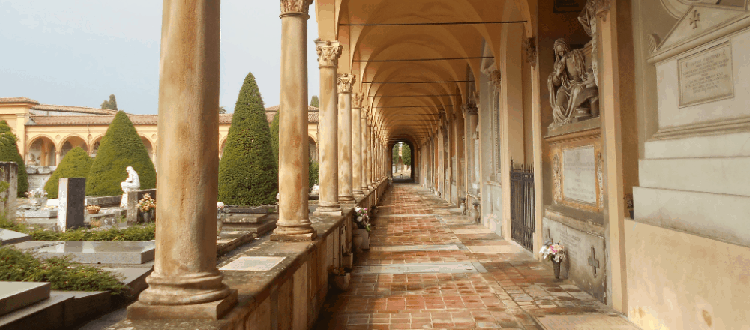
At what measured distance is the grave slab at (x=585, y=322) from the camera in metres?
4.70

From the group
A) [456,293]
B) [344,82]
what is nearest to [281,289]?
[456,293]

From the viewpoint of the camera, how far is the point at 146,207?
11.4 meters

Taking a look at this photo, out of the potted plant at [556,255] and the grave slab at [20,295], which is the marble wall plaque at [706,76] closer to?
the potted plant at [556,255]

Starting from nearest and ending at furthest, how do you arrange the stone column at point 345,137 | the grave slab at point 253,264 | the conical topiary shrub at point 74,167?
the grave slab at point 253,264 < the stone column at point 345,137 < the conical topiary shrub at point 74,167

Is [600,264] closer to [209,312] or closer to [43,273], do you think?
[209,312]

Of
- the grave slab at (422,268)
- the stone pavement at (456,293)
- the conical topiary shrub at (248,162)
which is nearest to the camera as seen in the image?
the stone pavement at (456,293)

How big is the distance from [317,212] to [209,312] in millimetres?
5924

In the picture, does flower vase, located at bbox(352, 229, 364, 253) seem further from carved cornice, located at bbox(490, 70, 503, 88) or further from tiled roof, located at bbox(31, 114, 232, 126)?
tiled roof, located at bbox(31, 114, 232, 126)

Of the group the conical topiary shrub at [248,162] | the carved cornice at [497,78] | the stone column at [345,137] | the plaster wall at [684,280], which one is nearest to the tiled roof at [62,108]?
the conical topiary shrub at [248,162]

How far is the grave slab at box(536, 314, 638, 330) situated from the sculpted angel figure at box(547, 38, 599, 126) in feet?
9.18

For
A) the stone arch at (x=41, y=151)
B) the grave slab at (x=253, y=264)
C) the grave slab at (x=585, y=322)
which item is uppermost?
the stone arch at (x=41, y=151)

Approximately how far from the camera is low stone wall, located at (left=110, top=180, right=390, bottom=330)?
2.48 metres

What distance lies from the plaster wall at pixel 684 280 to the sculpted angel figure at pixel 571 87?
6.87 feet

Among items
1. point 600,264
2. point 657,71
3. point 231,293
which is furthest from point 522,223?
point 231,293
